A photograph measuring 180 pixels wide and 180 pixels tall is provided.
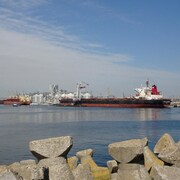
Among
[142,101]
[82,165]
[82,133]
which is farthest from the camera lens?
[142,101]

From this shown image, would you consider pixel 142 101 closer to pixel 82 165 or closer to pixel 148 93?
pixel 148 93

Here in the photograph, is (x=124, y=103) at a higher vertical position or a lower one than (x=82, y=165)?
higher

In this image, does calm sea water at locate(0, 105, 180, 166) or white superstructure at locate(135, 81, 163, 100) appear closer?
calm sea water at locate(0, 105, 180, 166)

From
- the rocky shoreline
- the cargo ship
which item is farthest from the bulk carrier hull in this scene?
the rocky shoreline

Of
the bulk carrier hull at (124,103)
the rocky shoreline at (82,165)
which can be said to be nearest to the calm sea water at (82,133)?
the rocky shoreline at (82,165)

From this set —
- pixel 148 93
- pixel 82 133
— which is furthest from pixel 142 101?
pixel 82 133

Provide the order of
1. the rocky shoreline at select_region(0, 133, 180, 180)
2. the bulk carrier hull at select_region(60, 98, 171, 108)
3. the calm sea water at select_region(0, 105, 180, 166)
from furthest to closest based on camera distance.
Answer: the bulk carrier hull at select_region(60, 98, 171, 108), the calm sea water at select_region(0, 105, 180, 166), the rocky shoreline at select_region(0, 133, 180, 180)

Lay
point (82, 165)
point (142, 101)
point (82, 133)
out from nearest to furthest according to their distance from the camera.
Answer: point (82, 165)
point (82, 133)
point (142, 101)

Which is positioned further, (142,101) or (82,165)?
(142,101)

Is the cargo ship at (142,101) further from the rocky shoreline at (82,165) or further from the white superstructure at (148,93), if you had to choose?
the rocky shoreline at (82,165)

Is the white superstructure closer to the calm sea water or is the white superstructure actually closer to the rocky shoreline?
the calm sea water

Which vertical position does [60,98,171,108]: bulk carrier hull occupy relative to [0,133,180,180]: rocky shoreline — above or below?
above

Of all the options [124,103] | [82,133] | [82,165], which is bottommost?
[82,133]

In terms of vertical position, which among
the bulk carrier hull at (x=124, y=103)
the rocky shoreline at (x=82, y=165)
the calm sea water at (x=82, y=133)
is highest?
the bulk carrier hull at (x=124, y=103)
